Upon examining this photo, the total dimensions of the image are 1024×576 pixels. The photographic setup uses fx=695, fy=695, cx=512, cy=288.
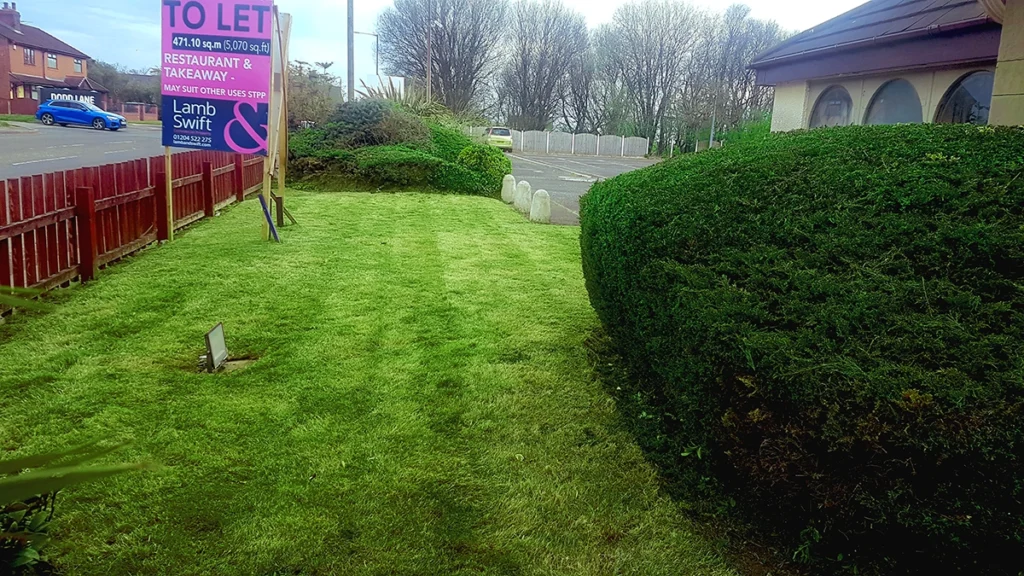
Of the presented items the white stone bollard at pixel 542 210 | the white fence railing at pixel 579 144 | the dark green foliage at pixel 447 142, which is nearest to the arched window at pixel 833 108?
the white stone bollard at pixel 542 210

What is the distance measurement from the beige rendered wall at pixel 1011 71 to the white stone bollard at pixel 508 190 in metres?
11.0

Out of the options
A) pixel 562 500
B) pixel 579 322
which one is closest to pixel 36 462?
pixel 562 500

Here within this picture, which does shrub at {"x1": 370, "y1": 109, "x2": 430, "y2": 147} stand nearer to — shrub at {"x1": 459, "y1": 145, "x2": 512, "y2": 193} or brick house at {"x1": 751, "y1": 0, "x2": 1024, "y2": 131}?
shrub at {"x1": 459, "y1": 145, "x2": 512, "y2": 193}

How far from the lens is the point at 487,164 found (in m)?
16.5

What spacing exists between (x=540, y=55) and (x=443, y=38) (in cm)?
861

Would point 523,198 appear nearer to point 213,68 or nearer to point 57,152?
point 213,68

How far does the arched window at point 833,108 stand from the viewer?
8.59 meters

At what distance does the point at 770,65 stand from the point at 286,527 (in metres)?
9.23

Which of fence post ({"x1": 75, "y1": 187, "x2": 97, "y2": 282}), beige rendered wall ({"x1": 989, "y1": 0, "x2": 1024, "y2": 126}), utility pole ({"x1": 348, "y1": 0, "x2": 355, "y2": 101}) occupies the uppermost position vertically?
utility pole ({"x1": 348, "y1": 0, "x2": 355, "y2": 101})

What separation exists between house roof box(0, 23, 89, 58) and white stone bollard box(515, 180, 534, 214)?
50213 mm

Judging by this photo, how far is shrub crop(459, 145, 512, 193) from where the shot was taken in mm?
16422

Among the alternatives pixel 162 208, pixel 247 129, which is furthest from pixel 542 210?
pixel 162 208

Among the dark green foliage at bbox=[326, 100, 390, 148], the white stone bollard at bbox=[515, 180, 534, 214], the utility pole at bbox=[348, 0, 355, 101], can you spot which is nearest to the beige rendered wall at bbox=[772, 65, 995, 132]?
the white stone bollard at bbox=[515, 180, 534, 214]

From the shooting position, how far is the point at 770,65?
32.0 ft
